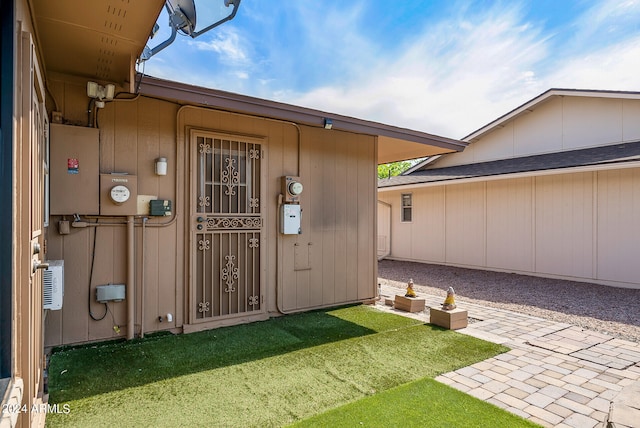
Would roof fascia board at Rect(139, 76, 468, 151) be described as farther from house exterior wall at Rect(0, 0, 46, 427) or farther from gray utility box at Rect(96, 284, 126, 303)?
gray utility box at Rect(96, 284, 126, 303)

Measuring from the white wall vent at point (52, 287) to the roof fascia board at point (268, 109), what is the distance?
171cm

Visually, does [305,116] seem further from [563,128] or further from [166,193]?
[563,128]

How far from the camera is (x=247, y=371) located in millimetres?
2965

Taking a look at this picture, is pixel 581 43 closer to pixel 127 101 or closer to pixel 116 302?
pixel 127 101

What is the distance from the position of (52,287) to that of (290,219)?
2527 mm

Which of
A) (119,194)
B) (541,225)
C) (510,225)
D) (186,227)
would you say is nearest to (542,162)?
(541,225)

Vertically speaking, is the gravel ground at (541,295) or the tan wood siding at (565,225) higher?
the tan wood siding at (565,225)

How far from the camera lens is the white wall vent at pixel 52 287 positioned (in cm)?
279

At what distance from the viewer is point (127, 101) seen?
11.9 feet

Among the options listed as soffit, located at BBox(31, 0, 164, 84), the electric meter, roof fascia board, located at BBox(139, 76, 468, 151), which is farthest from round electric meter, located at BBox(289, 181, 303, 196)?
soffit, located at BBox(31, 0, 164, 84)

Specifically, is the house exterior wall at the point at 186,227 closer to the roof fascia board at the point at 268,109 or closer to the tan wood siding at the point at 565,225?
the roof fascia board at the point at 268,109

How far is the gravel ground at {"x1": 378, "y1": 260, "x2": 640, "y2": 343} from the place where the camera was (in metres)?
4.74

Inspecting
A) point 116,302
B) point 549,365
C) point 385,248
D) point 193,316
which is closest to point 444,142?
point 549,365

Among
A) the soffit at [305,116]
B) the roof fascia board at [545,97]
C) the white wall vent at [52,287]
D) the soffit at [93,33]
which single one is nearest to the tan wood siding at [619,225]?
the roof fascia board at [545,97]
